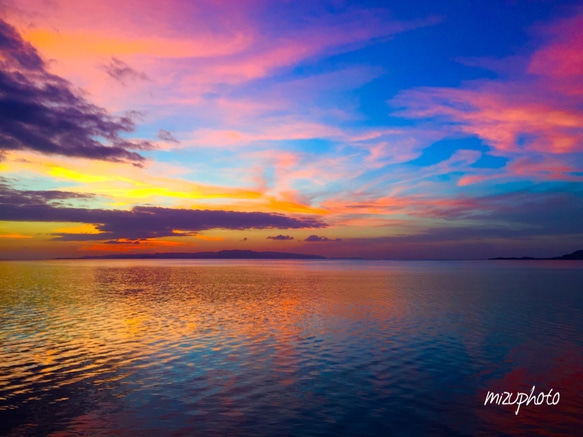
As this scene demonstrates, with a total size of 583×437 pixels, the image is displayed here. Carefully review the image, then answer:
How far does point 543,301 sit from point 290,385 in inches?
2413

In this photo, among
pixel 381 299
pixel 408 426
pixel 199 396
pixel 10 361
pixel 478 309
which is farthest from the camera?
pixel 381 299

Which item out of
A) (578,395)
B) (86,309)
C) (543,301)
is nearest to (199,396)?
(578,395)

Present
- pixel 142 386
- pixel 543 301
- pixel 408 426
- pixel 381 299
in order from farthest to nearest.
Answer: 1. pixel 381 299
2. pixel 543 301
3. pixel 142 386
4. pixel 408 426

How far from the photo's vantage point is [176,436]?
60.1 ft

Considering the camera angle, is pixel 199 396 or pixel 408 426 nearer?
pixel 408 426

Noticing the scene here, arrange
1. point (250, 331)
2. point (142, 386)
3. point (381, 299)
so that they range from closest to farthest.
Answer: point (142, 386), point (250, 331), point (381, 299)

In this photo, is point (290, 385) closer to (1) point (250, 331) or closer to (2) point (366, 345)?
(2) point (366, 345)

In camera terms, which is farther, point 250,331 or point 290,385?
point 250,331

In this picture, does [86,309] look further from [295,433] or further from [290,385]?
[295,433]

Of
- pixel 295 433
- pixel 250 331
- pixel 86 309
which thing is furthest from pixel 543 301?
pixel 86 309

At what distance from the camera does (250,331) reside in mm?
42719

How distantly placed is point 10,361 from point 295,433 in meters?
24.6

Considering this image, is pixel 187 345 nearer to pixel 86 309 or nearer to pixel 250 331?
pixel 250 331

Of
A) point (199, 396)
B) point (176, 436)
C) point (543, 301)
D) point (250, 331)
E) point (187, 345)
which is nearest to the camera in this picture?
point (176, 436)
